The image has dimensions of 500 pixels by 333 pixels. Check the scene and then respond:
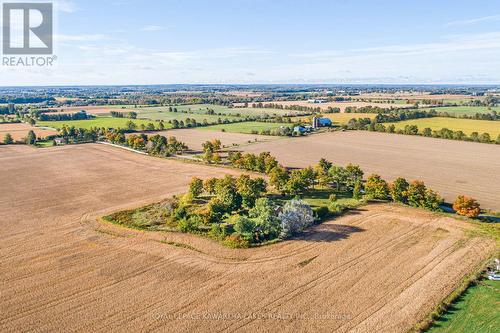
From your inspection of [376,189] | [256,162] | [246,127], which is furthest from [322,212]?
[246,127]

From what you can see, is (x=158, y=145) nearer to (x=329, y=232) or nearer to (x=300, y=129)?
(x=300, y=129)

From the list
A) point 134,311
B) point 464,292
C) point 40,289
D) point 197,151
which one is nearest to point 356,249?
point 464,292

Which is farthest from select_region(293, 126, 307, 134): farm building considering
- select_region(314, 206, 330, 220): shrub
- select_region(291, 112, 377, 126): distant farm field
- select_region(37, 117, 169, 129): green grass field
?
select_region(314, 206, 330, 220): shrub

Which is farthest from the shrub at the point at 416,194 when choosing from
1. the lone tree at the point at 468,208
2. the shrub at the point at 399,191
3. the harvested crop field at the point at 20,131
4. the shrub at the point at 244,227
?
the harvested crop field at the point at 20,131

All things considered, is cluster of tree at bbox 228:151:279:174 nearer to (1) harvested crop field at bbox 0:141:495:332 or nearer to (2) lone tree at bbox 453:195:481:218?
(1) harvested crop field at bbox 0:141:495:332

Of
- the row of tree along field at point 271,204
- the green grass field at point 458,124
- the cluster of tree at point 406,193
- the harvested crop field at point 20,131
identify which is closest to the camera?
the row of tree along field at point 271,204

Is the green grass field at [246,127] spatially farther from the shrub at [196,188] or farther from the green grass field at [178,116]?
the shrub at [196,188]
